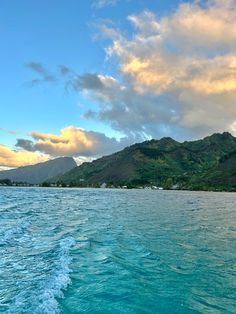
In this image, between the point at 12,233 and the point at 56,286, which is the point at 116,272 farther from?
the point at 12,233

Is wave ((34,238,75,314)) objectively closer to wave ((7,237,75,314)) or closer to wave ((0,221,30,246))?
wave ((7,237,75,314))

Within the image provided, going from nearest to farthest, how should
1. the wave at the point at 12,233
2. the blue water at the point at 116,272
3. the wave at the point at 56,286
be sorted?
the wave at the point at 56,286
the blue water at the point at 116,272
the wave at the point at 12,233

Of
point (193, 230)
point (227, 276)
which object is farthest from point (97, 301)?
point (193, 230)

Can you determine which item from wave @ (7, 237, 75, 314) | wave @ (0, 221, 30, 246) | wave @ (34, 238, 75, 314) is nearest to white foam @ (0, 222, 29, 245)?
wave @ (0, 221, 30, 246)

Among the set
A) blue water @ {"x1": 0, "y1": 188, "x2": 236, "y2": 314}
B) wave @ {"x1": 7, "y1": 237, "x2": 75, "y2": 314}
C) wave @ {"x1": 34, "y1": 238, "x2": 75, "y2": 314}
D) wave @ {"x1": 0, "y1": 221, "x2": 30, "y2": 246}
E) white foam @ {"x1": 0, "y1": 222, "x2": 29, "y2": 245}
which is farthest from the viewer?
white foam @ {"x1": 0, "y1": 222, "x2": 29, "y2": 245}

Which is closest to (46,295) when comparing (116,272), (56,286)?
(56,286)

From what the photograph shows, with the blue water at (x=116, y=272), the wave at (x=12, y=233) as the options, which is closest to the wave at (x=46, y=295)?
the blue water at (x=116, y=272)

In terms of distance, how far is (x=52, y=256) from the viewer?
86.5 feet

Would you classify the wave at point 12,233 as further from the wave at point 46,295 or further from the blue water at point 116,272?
the wave at point 46,295

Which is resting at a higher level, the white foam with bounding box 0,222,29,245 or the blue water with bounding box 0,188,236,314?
the white foam with bounding box 0,222,29,245

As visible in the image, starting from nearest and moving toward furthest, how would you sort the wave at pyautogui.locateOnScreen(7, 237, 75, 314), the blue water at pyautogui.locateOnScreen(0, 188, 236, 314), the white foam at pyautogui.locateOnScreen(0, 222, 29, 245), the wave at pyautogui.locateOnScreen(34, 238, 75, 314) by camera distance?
the wave at pyautogui.locateOnScreen(7, 237, 75, 314)
the wave at pyautogui.locateOnScreen(34, 238, 75, 314)
the blue water at pyautogui.locateOnScreen(0, 188, 236, 314)
the white foam at pyautogui.locateOnScreen(0, 222, 29, 245)

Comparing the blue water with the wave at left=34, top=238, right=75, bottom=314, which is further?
the blue water

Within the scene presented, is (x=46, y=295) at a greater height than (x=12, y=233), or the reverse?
(x=12, y=233)

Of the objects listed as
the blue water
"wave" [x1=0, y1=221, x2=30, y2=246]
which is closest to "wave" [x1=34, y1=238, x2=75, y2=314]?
the blue water
